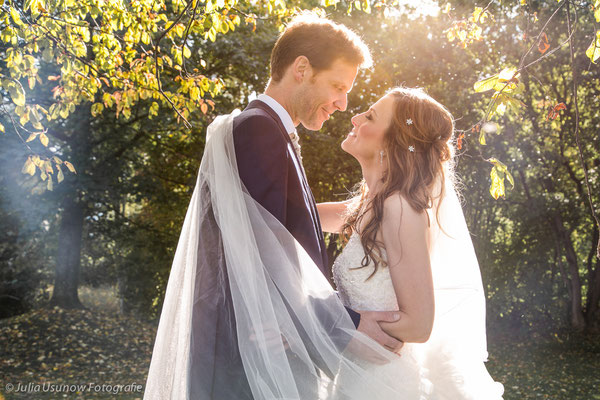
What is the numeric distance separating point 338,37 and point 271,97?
1.51 ft

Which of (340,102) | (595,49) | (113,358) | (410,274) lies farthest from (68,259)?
(595,49)

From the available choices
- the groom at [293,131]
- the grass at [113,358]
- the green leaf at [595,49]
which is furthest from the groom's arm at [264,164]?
the grass at [113,358]

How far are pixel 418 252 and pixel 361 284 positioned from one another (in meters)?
0.47

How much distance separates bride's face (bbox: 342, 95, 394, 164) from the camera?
115 inches

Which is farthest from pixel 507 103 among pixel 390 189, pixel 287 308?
pixel 287 308

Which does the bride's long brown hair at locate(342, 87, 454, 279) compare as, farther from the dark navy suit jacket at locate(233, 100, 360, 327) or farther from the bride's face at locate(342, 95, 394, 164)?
the dark navy suit jacket at locate(233, 100, 360, 327)

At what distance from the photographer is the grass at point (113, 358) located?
989 centimetres

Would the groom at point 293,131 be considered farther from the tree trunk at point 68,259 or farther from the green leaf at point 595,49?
the tree trunk at point 68,259

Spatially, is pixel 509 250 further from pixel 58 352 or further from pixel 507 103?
pixel 507 103

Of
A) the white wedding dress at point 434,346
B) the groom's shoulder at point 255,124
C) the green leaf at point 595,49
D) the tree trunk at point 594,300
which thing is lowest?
the tree trunk at point 594,300

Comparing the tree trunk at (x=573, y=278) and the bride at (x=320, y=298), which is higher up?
the bride at (x=320, y=298)

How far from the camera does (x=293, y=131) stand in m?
2.61

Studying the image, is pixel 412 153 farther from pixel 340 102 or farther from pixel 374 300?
pixel 374 300

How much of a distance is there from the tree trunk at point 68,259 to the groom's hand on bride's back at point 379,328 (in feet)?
47.0
